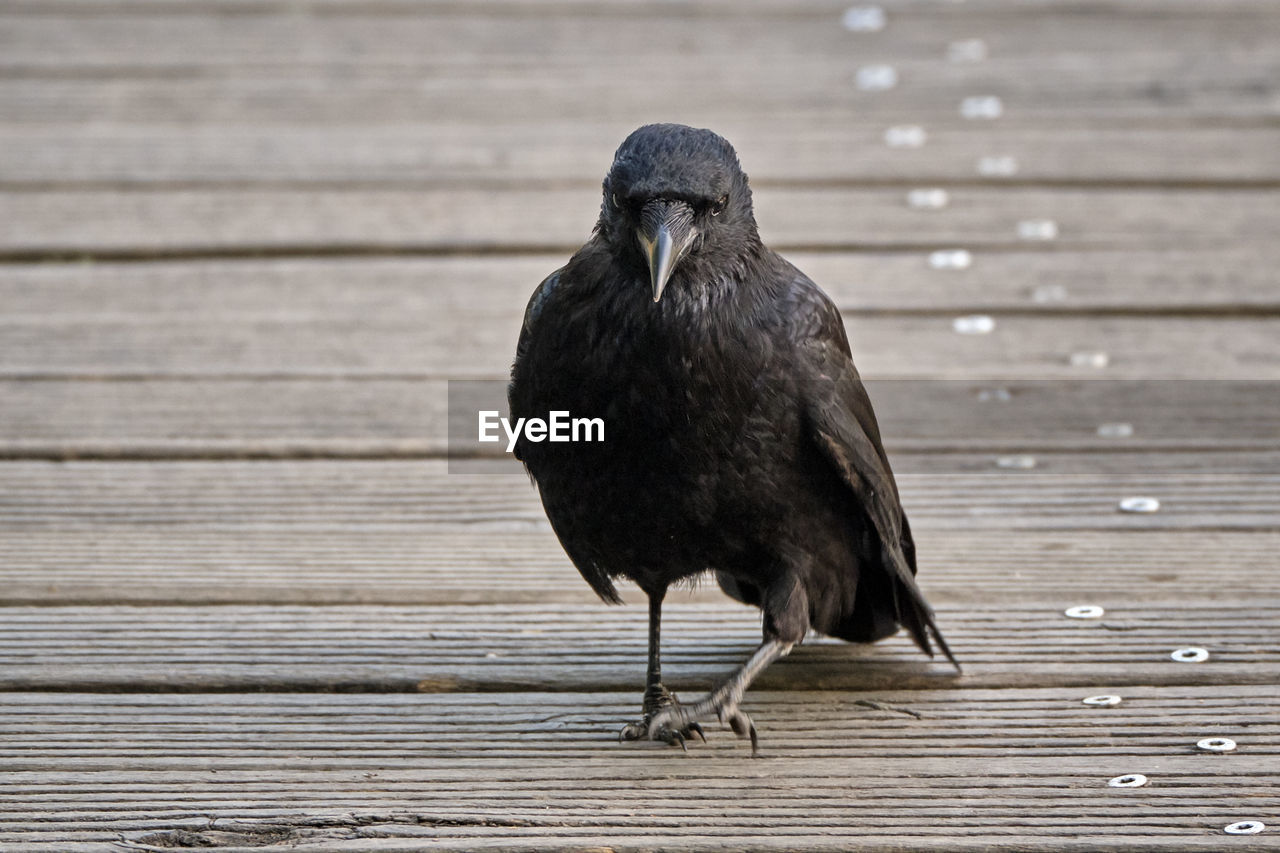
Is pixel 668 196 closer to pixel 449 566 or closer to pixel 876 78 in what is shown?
pixel 449 566

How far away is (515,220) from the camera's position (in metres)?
4.32

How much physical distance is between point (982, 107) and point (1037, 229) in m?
0.87

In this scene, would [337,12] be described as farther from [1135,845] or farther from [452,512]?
[1135,845]

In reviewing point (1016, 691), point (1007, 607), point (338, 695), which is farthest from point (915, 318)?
point (338, 695)

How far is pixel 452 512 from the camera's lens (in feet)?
9.99

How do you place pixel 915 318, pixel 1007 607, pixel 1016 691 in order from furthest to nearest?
pixel 915 318 < pixel 1007 607 < pixel 1016 691

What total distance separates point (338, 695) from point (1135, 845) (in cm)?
118

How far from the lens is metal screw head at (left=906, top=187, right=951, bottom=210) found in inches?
173

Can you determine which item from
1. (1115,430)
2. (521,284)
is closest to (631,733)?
(1115,430)

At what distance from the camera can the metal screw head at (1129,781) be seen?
81.8 inches

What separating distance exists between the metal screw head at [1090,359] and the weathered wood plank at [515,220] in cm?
59

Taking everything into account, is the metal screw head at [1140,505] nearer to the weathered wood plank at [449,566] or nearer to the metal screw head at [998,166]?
the weathered wood plank at [449,566]

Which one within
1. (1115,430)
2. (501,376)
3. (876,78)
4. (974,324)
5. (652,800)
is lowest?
(652,800)

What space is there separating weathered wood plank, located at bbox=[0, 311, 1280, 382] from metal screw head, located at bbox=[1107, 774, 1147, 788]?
158 centimetres
